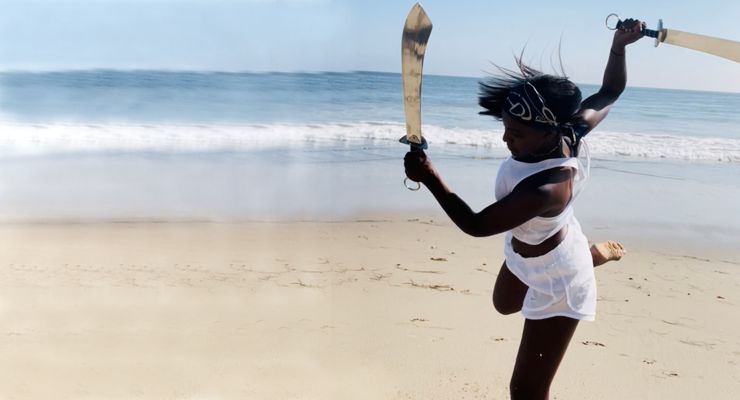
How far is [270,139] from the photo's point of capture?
13.5 metres

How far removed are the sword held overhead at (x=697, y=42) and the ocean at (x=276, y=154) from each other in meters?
5.26

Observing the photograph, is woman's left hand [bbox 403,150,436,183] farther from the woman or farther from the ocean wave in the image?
the ocean wave

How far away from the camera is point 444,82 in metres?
27.9

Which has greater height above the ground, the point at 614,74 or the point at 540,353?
the point at 614,74

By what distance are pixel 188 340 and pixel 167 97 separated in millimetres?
16763

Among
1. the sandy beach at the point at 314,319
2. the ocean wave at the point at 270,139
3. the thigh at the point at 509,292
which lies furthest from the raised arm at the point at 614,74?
the ocean wave at the point at 270,139

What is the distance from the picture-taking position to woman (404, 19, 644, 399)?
90.7 inches

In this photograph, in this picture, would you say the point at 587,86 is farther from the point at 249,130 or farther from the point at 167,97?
the point at 249,130

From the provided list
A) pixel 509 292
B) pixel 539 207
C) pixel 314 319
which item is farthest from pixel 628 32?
pixel 314 319

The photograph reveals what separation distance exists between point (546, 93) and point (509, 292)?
813mm

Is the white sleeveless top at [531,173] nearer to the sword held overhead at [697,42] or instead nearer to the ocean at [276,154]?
the sword held overhead at [697,42]

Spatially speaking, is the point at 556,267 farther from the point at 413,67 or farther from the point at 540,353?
the point at 413,67

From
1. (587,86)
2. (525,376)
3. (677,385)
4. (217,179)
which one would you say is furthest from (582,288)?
(587,86)

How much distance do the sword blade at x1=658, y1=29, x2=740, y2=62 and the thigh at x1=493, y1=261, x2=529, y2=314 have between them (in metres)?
1.05
